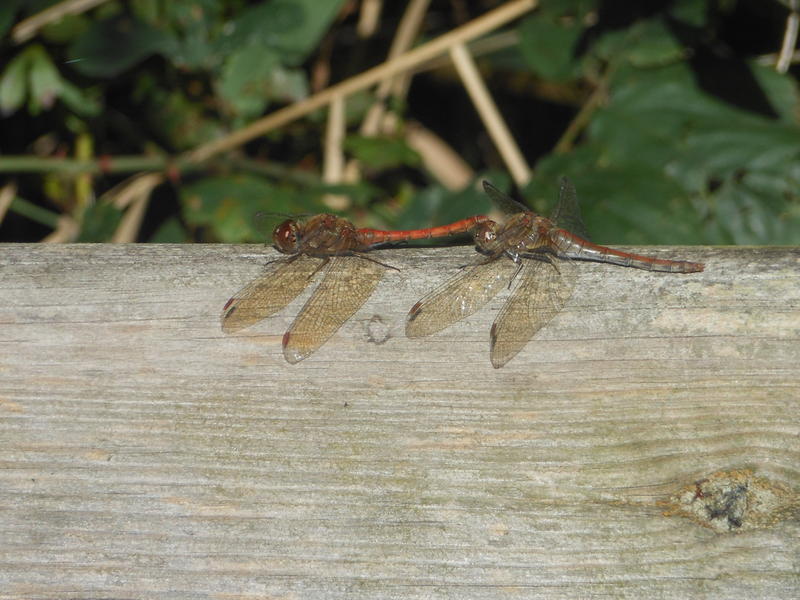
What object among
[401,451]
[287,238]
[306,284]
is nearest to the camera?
[401,451]

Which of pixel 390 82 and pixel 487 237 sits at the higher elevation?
pixel 390 82

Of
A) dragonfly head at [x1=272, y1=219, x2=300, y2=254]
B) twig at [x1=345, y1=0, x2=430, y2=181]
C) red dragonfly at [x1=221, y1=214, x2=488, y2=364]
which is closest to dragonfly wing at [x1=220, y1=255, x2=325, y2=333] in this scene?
red dragonfly at [x1=221, y1=214, x2=488, y2=364]

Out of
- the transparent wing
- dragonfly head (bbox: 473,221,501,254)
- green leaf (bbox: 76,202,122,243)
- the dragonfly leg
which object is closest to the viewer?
the dragonfly leg

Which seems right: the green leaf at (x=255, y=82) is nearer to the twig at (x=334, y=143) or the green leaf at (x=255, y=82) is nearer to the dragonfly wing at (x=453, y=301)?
the twig at (x=334, y=143)

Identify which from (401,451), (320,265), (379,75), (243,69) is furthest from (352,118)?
(401,451)

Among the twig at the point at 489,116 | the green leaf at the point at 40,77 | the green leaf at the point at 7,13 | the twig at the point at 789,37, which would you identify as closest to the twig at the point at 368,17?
the twig at the point at 489,116

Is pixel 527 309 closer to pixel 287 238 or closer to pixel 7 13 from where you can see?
pixel 287 238

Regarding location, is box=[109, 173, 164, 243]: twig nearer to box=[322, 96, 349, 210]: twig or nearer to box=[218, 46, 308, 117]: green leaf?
box=[218, 46, 308, 117]: green leaf
